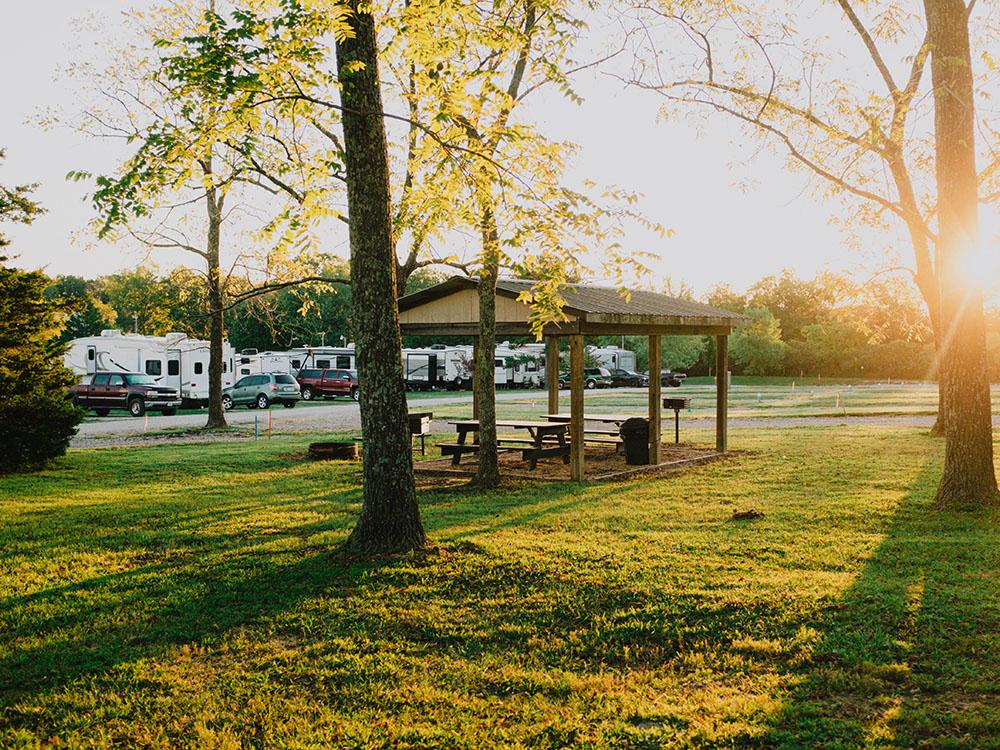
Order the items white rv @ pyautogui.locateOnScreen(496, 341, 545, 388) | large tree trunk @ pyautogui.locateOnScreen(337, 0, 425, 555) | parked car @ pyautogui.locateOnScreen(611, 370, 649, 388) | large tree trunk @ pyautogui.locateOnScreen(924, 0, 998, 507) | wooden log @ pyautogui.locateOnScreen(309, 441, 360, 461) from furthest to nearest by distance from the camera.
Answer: parked car @ pyautogui.locateOnScreen(611, 370, 649, 388) → white rv @ pyautogui.locateOnScreen(496, 341, 545, 388) → wooden log @ pyautogui.locateOnScreen(309, 441, 360, 461) → large tree trunk @ pyautogui.locateOnScreen(924, 0, 998, 507) → large tree trunk @ pyautogui.locateOnScreen(337, 0, 425, 555)

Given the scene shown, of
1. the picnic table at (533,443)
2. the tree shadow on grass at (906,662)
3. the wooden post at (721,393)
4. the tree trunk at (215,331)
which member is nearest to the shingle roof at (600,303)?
the wooden post at (721,393)

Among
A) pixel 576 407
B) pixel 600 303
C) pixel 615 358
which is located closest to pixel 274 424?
pixel 600 303

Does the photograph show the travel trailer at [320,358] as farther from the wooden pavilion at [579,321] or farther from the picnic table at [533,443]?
the picnic table at [533,443]

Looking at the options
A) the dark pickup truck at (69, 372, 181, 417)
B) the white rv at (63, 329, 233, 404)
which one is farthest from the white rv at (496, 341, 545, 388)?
the dark pickup truck at (69, 372, 181, 417)

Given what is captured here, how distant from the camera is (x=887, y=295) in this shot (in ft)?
81.3

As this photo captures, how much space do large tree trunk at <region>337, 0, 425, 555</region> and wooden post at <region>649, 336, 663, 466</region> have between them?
8.36m

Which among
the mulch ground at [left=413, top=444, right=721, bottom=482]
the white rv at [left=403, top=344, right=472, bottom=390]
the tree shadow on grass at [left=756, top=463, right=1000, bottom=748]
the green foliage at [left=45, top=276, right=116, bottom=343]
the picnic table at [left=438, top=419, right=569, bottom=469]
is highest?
the green foliage at [left=45, top=276, right=116, bottom=343]

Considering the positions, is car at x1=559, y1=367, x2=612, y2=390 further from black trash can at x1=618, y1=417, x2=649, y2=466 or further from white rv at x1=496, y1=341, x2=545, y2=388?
black trash can at x1=618, y1=417, x2=649, y2=466

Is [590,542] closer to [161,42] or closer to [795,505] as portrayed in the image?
[795,505]

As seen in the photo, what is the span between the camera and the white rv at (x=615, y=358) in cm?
5872

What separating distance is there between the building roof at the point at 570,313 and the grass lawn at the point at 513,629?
3.41 meters

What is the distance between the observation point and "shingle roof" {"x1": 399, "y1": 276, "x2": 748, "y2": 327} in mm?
13164

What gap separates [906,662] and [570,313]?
8240 millimetres

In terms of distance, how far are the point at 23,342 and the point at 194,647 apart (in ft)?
39.9
